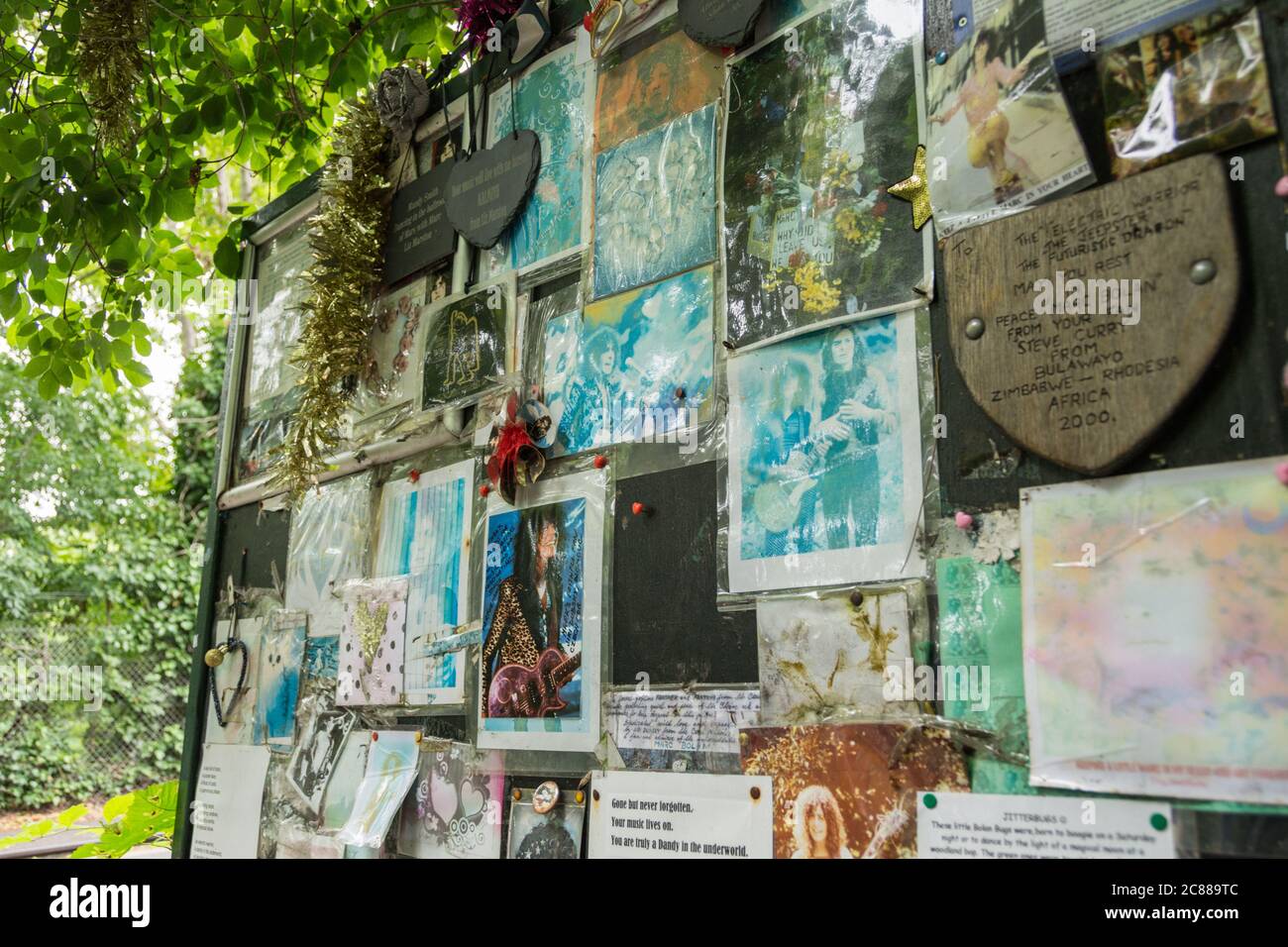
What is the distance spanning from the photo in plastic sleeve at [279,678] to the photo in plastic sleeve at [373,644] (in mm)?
192

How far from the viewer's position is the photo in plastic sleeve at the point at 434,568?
69.6 inches

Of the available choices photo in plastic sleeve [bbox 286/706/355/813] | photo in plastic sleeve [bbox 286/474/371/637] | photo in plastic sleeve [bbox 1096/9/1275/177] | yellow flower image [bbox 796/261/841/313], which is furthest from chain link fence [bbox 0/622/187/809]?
photo in plastic sleeve [bbox 1096/9/1275/177]

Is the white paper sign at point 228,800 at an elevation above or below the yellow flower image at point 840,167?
below

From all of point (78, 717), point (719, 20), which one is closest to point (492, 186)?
point (719, 20)

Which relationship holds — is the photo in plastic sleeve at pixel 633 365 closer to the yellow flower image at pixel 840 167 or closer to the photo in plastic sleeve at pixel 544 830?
the yellow flower image at pixel 840 167

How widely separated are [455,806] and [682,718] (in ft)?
1.74

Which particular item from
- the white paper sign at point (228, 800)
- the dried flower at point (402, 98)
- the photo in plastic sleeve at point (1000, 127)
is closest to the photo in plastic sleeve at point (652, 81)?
the photo in plastic sleeve at point (1000, 127)

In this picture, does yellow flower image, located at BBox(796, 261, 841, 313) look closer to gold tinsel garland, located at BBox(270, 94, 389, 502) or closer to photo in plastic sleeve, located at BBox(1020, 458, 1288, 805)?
photo in plastic sleeve, located at BBox(1020, 458, 1288, 805)

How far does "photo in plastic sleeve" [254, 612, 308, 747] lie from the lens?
215 cm

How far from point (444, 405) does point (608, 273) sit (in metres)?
0.46

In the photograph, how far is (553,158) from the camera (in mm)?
1806
